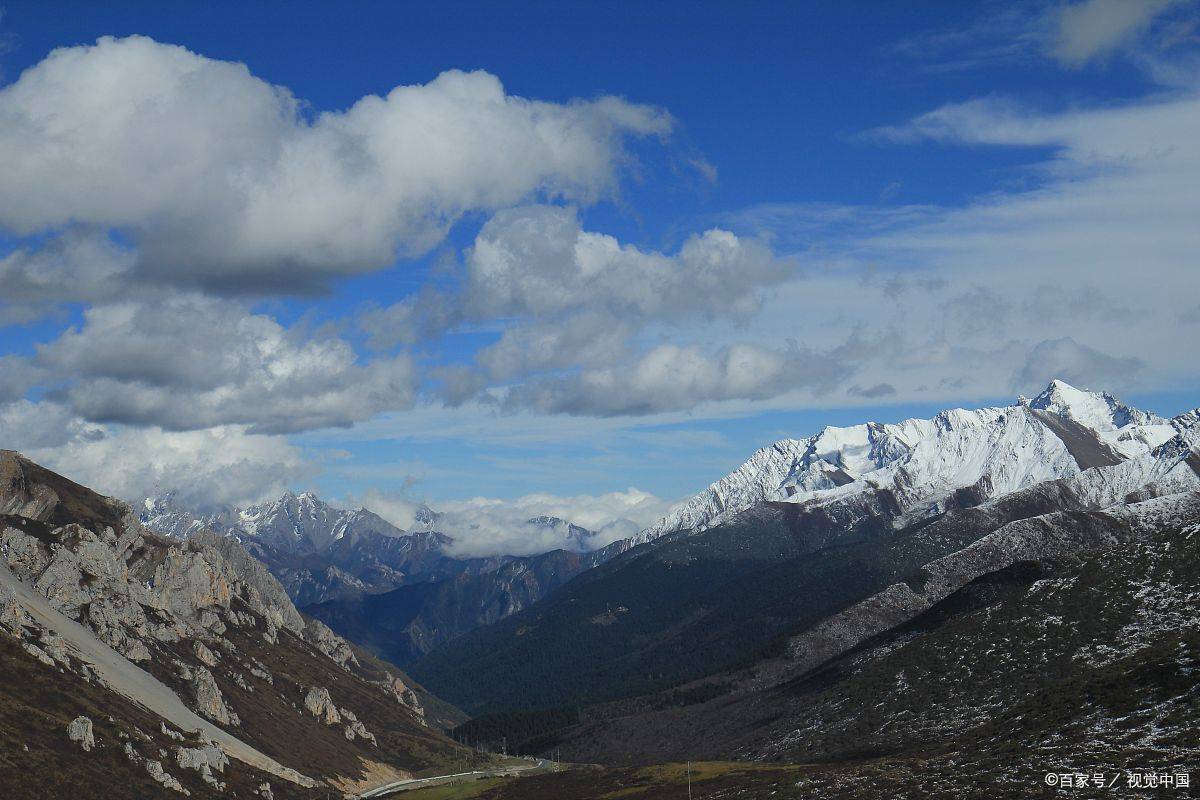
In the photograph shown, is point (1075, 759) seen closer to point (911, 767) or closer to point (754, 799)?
point (911, 767)

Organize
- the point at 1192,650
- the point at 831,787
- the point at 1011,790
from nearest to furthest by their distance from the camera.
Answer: the point at 1011,790
the point at 831,787
the point at 1192,650

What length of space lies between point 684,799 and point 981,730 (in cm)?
6113

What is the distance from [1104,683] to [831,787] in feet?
168

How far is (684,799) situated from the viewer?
19988cm

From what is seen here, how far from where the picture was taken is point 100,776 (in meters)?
195

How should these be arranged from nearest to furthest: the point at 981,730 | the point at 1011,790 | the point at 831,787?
the point at 1011,790 < the point at 831,787 < the point at 981,730

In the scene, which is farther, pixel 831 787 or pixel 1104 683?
pixel 1104 683

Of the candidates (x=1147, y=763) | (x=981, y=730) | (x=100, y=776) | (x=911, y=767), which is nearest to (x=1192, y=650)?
(x=981, y=730)

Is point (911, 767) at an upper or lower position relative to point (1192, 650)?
lower

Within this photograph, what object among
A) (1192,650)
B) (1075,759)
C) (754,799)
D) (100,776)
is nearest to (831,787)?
(754,799)

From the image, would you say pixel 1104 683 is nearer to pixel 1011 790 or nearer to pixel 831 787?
pixel 831 787

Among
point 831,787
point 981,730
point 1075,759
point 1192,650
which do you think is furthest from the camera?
point 981,730

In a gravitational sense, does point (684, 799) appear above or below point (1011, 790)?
below

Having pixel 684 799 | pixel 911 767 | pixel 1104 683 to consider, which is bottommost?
pixel 684 799
